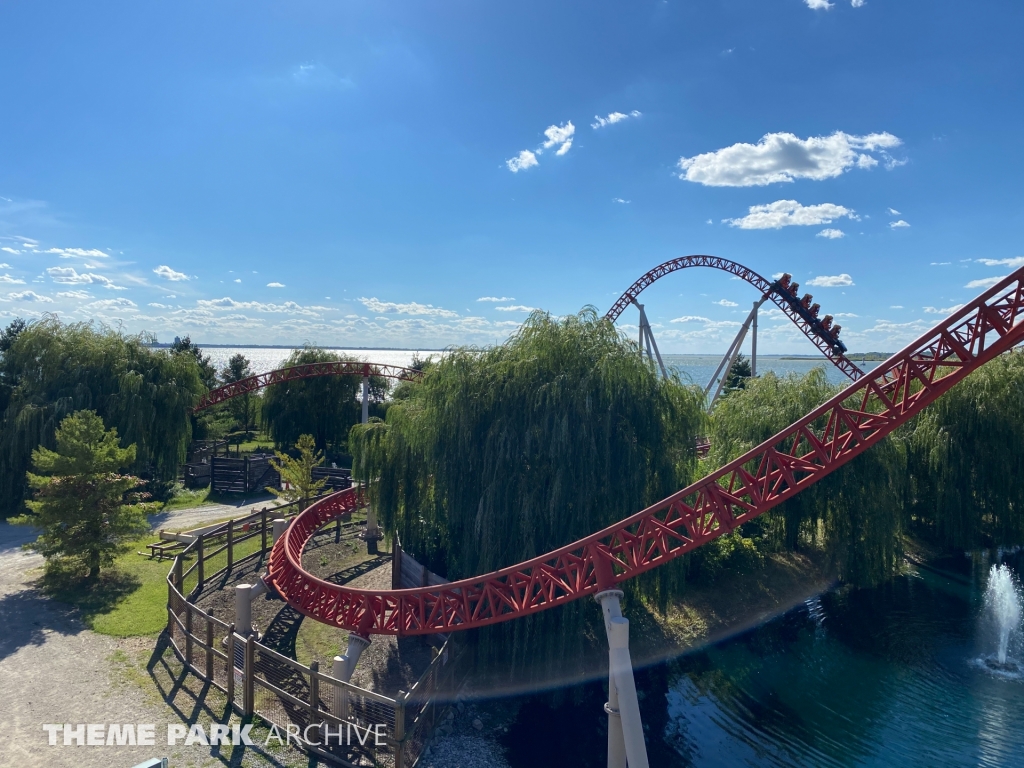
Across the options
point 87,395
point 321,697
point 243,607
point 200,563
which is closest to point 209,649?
point 243,607

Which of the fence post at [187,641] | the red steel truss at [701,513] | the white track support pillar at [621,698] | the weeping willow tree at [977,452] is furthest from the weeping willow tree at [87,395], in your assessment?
the weeping willow tree at [977,452]

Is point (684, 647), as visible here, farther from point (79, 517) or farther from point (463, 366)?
point (79, 517)

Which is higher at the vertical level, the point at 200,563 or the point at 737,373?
the point at 737,373

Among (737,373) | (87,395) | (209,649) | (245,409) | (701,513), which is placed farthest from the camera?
(737,373)

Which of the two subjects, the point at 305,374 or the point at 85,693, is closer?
the point at 85,693

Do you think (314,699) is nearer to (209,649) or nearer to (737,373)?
(209,649)

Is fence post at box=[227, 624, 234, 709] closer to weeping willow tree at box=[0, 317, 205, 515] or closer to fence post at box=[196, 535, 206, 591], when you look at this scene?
fence post at box=[196, 535, 206, 591]

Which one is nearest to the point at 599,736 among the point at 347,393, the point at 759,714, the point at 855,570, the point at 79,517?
the point at 759,714
